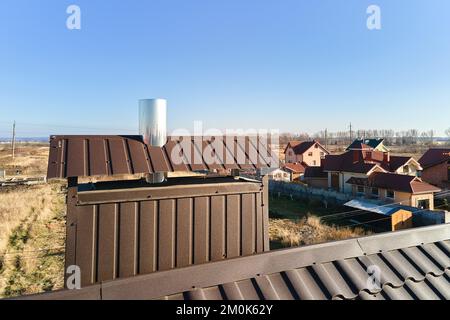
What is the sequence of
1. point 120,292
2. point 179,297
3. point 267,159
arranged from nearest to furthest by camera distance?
1. point 120,292
2. point 179,297
3. point 267,159

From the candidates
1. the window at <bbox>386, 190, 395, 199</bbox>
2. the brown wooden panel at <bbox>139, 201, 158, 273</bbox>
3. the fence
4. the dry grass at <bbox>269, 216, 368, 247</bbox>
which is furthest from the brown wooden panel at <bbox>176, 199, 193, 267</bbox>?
the fence

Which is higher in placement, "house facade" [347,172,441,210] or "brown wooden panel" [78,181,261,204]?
"brown wooden panel" [78,181,261,204]

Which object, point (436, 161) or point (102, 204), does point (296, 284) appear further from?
point (436, 161)

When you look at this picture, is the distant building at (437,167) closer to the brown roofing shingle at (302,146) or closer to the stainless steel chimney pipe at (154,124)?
the brown roofing shingle at (302,146)

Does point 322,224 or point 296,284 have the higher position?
point 296,284

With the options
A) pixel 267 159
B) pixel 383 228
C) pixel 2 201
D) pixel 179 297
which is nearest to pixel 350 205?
pixel 383 228

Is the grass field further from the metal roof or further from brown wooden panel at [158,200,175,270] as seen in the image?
brown wooden panel at [158,200,175,270]

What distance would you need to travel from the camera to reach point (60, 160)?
236 centimetres

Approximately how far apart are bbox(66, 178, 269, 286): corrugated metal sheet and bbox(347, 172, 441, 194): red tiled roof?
1788 centimetres

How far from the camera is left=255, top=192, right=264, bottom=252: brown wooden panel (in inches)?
108

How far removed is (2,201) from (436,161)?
108 feet

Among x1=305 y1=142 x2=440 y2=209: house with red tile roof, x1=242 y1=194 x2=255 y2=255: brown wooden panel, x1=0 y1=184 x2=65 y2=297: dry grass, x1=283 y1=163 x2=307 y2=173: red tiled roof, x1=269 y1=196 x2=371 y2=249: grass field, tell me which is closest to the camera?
x1=242 y1=194 x2=255 y2=255: brown wooden panel

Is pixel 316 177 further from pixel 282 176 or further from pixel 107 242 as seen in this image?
pixel 107 242

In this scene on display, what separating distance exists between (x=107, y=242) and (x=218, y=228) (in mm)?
991
